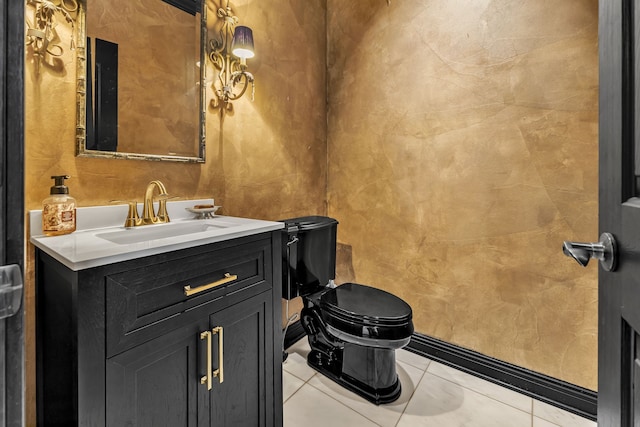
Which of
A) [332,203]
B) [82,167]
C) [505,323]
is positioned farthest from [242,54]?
[505,323]

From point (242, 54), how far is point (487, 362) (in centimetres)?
210

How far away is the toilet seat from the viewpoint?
133 centimetres

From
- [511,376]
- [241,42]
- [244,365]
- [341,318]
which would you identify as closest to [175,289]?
[244,365]

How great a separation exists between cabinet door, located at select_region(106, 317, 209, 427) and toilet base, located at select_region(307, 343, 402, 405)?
32.6 inches

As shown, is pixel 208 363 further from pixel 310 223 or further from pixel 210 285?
pixel 310 223

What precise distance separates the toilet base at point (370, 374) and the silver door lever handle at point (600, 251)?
1.08 metres

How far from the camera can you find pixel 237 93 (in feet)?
5.31

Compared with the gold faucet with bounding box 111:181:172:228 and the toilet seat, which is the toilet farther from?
the gold faucet with bounding box 111:181:172:228

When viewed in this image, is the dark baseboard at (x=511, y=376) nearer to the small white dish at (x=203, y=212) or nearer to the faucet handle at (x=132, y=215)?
the small white dish at (x=203, y=212)

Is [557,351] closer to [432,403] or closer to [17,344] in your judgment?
[432,403]

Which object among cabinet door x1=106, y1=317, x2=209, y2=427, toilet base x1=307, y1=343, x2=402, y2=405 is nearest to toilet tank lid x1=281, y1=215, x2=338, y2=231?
toilet base x1=307, y1=343, x2=402, y2=405

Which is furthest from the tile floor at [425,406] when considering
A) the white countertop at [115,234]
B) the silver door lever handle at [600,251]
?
the silver door lever handle at [600,251]

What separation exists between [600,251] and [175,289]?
990 millimetres

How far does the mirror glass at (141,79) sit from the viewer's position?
44.2 inches
